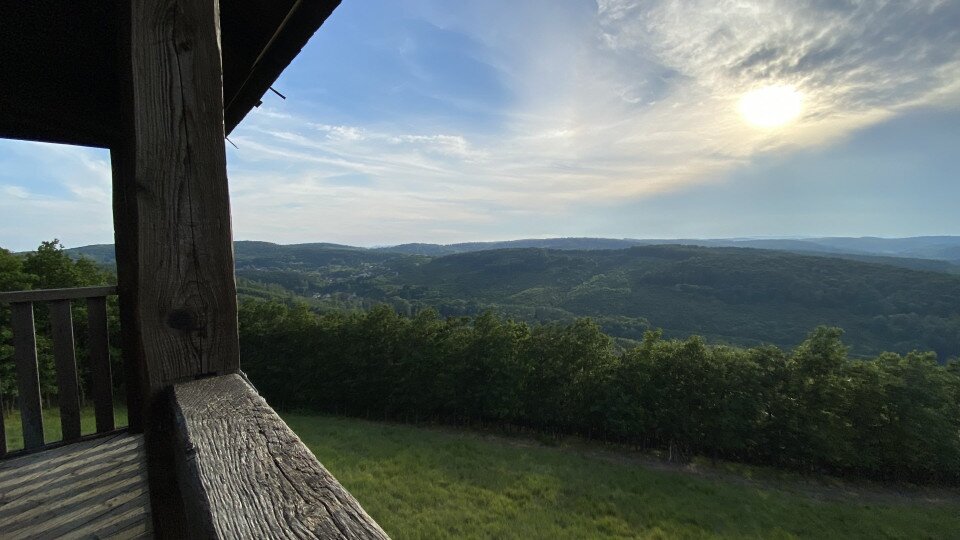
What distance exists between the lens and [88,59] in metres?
2.47

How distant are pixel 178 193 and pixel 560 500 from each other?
1771 centimetres

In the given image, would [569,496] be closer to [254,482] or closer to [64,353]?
[64,353]

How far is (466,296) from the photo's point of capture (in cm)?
15725

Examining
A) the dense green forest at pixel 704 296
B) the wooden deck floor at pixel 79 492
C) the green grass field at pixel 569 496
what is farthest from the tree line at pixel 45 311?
the dense green forest at pixel 704 296

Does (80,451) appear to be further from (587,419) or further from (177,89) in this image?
(587,419)

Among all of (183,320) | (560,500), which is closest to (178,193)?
(183,320)

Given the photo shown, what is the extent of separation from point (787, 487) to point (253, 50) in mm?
29954

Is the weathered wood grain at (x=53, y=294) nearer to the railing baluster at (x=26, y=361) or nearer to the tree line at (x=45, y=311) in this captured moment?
the railing baluster at (x=26, y=361)

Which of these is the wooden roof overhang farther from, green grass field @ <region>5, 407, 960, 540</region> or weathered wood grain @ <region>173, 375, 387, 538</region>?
green grass field @ <region>5, 407, 960, 540</region>

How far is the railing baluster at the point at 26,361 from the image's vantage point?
96.4 inches

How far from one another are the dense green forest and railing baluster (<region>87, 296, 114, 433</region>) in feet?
284

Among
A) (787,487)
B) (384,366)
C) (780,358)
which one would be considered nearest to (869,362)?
(780,358)

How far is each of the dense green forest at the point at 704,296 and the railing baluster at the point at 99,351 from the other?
8646 centimetres

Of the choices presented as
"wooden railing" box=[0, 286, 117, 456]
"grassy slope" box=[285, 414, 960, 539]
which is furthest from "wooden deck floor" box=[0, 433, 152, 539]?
"grassy slope" box=[285, 414, 960, 539]
